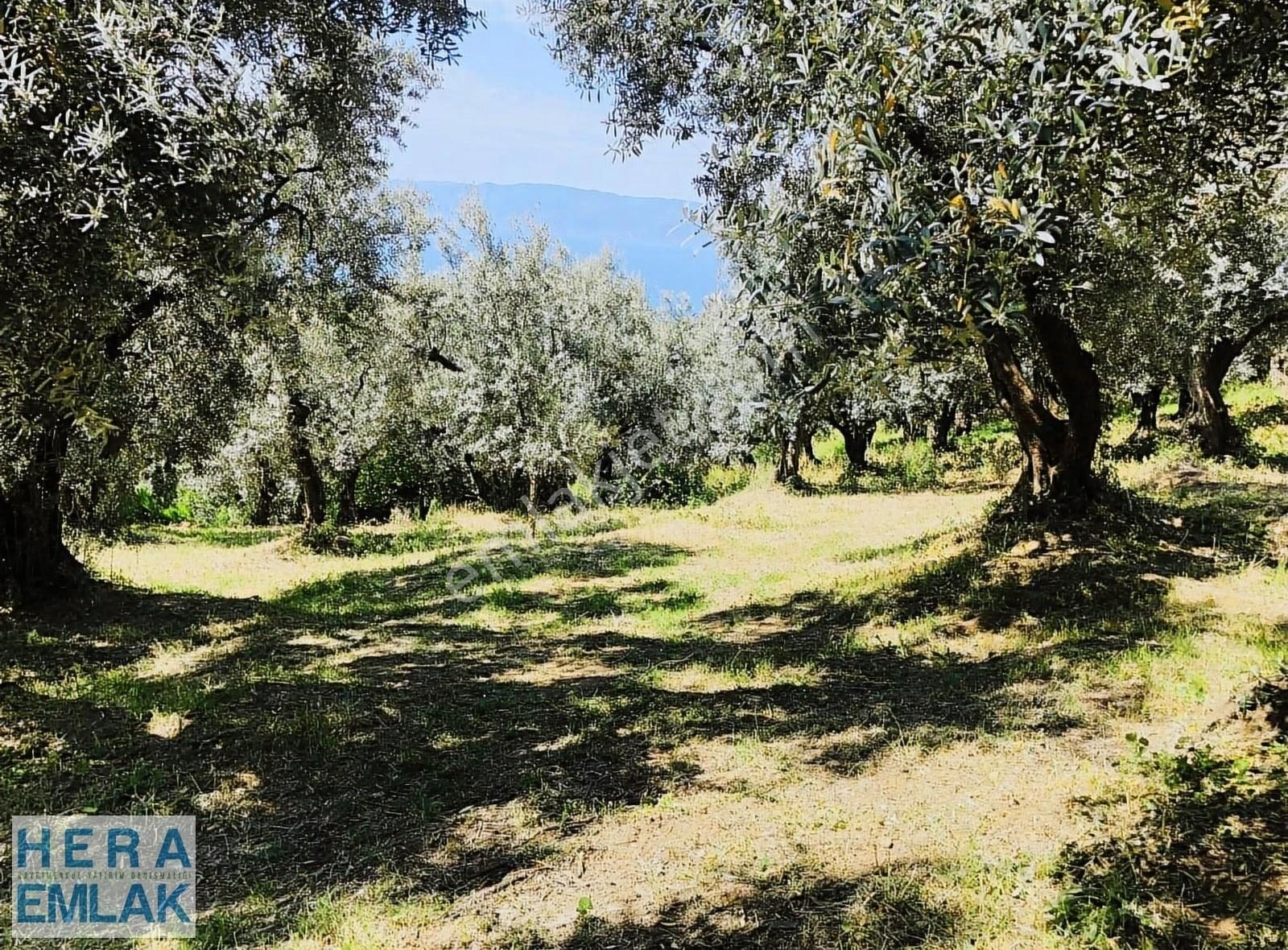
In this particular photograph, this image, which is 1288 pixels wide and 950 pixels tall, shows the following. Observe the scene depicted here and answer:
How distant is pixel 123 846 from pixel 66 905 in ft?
1.81

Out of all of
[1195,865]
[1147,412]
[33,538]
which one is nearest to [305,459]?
[33,538]

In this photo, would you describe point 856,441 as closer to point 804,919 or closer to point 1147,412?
point 1147,412

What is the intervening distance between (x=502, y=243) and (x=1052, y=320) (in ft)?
48.8

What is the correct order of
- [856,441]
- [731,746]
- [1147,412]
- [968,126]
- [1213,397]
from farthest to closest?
1. [856,441]
2. [1147,412]
3. [1213,397]
4. [731,746]
5. [968,126]

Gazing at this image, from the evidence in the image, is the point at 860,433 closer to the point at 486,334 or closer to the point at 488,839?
the point at 486,334

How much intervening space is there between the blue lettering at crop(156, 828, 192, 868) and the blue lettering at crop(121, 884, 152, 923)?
23 centimetres

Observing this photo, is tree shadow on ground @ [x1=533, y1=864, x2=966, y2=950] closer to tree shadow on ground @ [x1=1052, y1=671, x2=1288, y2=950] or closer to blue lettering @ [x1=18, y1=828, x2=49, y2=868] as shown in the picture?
tree shadow on ground @ [x1=1052, y1=671, x2=1288, y2=950]

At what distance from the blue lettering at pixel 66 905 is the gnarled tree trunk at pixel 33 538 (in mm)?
6786

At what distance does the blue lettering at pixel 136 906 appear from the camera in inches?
161

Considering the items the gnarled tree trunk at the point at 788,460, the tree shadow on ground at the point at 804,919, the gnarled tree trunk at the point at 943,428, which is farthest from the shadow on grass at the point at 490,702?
the gnarled tree trunk at the point at 943,428

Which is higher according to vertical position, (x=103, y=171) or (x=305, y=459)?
(x=103, y=171)

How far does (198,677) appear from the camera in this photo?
797cm

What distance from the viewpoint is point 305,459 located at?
1925 cm

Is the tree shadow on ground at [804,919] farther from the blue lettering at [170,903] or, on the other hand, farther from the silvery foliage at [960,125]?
the silvery foliage at [960,125]
